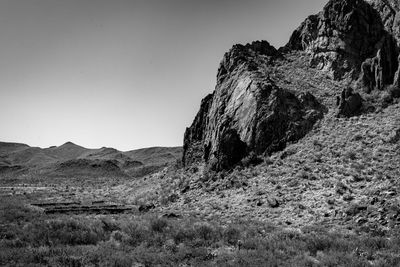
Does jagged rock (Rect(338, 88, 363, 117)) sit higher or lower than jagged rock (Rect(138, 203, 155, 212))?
higher

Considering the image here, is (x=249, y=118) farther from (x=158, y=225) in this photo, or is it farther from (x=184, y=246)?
(x=184, y=246)

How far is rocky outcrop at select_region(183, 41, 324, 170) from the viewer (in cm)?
3350

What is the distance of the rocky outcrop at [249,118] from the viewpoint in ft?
110

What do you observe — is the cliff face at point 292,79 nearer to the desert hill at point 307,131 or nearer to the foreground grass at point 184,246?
the desert hill at point 307,131

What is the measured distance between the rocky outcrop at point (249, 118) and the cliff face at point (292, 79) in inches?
3.9

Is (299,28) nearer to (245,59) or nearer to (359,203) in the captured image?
(245,59)

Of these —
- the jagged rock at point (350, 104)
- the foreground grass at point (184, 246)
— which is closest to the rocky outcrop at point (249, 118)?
the jagged rock at point (350, 104)

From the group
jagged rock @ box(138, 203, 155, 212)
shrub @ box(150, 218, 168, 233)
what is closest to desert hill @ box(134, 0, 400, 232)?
jagged rock @ box(138, 203, 155, 212)

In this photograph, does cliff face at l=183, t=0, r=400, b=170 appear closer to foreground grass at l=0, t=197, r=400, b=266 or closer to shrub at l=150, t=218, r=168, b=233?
shrub at l=150, t=218, r=168, b=233

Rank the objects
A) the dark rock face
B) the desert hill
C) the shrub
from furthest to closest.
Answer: the dark rock face < the desert hill < the shrub

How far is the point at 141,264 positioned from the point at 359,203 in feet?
44.7

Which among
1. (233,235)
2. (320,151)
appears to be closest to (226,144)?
(320,151)

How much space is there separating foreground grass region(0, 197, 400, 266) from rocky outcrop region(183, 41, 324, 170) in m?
15.2

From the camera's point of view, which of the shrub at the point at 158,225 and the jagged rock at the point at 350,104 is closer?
the shrub at the point at 158,225
